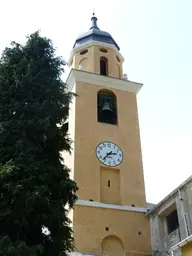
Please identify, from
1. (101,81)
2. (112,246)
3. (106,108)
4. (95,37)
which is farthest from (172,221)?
(95,37)

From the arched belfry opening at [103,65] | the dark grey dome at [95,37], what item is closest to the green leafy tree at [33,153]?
the arched belfry opening at [103,65]

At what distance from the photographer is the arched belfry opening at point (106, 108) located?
20.2 m

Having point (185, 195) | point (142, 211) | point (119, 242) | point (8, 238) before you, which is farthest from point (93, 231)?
point (8, 238)

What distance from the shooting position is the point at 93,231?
16.4m

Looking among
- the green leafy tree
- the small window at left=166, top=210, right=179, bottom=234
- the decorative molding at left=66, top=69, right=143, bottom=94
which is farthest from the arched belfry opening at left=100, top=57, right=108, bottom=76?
the green leafy tree

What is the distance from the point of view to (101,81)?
69.2 feet

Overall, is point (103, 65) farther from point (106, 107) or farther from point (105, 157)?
point (105, 157)

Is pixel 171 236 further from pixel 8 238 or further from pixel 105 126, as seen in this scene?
pixel 8 238

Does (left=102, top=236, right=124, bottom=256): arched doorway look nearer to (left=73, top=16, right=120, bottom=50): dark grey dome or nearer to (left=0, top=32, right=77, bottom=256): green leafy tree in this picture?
(left=0, top=32, right=77, bottom=256): green leafy tree

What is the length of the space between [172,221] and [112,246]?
2.54 metres

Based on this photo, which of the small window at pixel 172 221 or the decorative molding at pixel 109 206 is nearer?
the small window at pixel 172 221

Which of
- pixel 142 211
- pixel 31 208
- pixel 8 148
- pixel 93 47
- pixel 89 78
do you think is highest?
pixel 93 47

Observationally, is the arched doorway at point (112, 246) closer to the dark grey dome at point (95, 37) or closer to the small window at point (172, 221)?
the small window at point (172, 221)

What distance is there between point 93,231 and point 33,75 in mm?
7955
